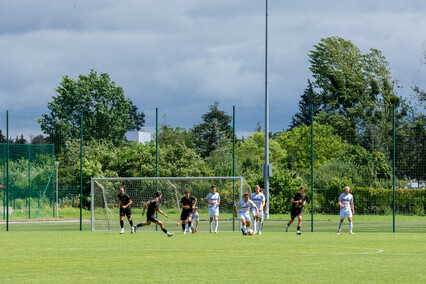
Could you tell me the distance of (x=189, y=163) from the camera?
40.2 m

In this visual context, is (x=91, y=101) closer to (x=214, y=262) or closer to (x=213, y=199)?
(x=213, y=199)

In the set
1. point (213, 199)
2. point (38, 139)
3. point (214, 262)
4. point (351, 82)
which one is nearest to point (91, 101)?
point (351, 82)

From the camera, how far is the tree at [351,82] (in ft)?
261

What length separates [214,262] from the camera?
50.0 feet

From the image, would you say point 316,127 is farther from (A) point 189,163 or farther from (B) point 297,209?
(B) point 297,209

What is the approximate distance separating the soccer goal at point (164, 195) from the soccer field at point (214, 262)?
10.2 meters

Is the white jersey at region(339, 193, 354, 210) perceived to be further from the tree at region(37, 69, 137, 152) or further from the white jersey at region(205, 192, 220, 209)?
the tree at region(37, 69, 137, 152)

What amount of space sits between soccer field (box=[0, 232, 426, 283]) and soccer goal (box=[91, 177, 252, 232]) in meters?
10.2

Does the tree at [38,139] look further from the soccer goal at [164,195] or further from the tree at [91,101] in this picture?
the tree at [91,101]

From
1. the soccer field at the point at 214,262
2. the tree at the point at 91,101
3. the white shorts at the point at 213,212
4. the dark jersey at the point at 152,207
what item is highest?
the tree at the point at 91,101

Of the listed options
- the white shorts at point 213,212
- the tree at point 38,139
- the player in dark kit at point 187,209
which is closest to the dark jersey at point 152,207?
the player in dark kit at point 187,209

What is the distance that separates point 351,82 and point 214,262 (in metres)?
67.2

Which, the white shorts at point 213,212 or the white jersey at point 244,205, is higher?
the white jersey at point 244,205

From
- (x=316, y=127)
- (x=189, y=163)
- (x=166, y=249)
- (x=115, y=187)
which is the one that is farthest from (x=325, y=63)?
(x=166, y=249)
